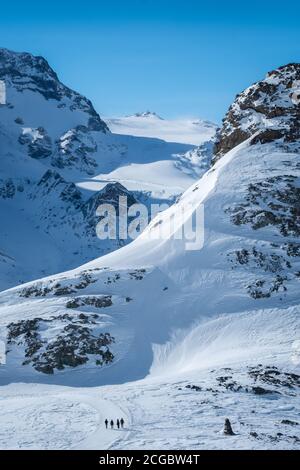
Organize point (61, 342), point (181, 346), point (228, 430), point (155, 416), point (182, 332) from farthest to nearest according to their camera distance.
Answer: point (182, 332)
point (181, 346)
point (61, 342)
point (155, 416)
point (228, 430)

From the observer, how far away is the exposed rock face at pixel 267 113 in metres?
102

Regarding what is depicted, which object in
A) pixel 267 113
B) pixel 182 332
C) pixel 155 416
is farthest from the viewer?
pixel 267 113

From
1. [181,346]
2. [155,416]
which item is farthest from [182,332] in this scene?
[155,416]

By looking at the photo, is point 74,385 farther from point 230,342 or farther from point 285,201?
A: point 285,201

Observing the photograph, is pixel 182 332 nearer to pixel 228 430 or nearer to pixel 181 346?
pixel 181 346

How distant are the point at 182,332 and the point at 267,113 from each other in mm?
52203

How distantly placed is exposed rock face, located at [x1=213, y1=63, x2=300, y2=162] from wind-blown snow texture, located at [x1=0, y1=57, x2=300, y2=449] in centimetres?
360

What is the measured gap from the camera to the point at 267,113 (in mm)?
106500

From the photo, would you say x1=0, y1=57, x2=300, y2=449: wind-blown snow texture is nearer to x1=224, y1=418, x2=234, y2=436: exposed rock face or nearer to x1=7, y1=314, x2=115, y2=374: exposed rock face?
x1=7, y1=314, x2=115, y2=374: exposed rock face

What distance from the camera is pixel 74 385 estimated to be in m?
59.9

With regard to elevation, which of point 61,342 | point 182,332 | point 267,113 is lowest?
point 61,342

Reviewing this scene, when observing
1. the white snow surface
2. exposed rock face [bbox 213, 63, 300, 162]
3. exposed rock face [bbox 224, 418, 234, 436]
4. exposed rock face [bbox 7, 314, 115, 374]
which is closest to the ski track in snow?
the white snow surface
